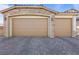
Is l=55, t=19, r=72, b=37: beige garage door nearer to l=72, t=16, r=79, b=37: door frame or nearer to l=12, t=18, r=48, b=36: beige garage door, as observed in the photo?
l=72, t=16, r=79, b=37: door frame

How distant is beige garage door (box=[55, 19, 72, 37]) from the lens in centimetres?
668

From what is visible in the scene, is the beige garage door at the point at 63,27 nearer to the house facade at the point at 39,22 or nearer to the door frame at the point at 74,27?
the house facade at the point at 39,22

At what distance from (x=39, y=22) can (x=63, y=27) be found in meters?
0.98

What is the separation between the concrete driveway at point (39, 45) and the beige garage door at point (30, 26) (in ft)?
0.79

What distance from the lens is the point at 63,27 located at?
6.88 m

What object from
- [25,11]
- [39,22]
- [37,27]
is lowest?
[37,27]

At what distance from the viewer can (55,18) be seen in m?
6.73

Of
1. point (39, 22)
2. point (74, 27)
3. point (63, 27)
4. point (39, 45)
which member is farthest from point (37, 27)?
point (74, 27)

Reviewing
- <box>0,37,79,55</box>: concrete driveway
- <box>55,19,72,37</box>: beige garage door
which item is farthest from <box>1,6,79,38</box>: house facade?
<box>0,37,79,55</box>: concrete driveway

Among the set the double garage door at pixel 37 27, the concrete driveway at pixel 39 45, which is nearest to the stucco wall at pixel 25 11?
the double garage door at pixel 37 27

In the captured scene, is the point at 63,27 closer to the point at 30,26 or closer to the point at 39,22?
the point at 39,22

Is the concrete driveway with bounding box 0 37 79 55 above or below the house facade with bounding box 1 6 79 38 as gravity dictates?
below

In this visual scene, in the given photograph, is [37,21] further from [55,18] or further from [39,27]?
[55,18]
